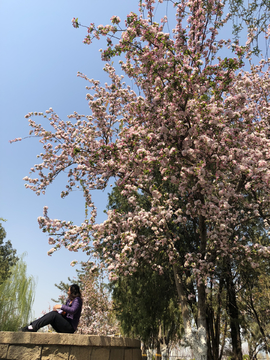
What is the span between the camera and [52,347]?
180 inches

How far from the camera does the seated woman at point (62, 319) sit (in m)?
4.97

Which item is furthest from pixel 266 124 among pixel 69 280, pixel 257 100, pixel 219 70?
pixel 69 280

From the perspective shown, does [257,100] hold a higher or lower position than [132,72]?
higher

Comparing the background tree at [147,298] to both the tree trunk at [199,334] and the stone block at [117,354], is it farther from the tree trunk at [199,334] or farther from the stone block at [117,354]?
the stone block at [117,354]

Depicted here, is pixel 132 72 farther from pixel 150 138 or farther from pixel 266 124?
pixel 266 124

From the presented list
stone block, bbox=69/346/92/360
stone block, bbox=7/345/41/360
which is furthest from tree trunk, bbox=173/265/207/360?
stone block, bbox=7/345/41/360

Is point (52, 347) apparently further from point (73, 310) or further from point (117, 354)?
point (117, 354)

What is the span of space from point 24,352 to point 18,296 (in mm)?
18702

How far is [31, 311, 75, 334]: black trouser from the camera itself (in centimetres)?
496

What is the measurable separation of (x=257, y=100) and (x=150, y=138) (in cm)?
630

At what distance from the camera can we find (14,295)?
67.0 ft

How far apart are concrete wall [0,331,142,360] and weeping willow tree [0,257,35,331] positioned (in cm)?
1418

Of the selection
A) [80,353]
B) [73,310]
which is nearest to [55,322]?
[73,310]

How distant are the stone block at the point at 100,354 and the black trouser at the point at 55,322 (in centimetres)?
58
